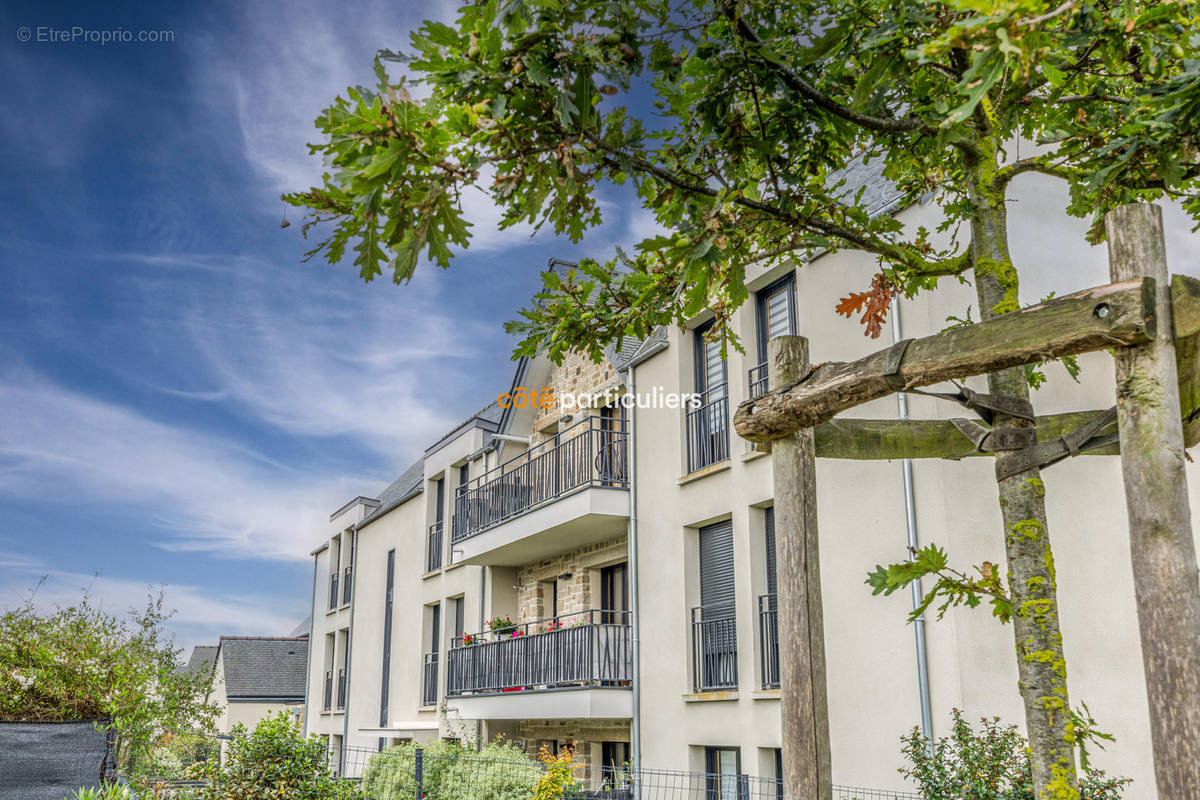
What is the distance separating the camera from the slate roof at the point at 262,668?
42.1m

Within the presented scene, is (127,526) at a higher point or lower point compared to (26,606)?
higher

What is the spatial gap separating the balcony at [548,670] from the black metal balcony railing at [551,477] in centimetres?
199

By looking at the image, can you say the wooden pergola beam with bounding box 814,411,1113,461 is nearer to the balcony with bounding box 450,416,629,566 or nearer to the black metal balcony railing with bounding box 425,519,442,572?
the balcony with bounding box 450,416,629,566

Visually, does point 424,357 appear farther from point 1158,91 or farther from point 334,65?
point 1158,91

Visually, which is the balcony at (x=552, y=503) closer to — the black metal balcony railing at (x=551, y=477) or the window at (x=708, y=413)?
the black metal balcony railing at (x=551, y=477)

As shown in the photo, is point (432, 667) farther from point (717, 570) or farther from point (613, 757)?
point (717, 570)

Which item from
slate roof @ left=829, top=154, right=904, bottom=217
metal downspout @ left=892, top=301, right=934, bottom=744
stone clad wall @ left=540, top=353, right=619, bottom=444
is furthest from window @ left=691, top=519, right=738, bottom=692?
slate roof @ left=829, top=154, right=904, bottom=217

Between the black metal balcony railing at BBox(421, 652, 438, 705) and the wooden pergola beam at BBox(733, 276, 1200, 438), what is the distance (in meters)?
17.2

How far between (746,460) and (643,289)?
6.87m

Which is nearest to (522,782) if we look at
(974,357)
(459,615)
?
(459,615)

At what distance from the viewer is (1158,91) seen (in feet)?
13.6

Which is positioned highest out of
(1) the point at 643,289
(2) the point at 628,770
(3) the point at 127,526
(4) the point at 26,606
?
(3) the point at 127,526

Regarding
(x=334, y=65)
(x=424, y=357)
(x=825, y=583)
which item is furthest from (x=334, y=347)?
(x=825, y=583)

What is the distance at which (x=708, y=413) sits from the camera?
1356 centimetres
